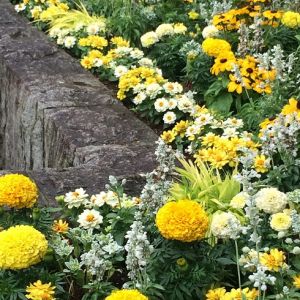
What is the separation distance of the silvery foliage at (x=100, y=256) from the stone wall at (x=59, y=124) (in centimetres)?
78

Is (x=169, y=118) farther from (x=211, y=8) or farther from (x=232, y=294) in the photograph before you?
(x=232, y=294)

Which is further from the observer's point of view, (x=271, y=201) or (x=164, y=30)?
(x=164, y=30)

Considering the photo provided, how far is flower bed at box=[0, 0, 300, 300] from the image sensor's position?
260 cm

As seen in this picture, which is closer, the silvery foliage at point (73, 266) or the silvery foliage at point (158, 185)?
the silvery foliage at point (73, 266)

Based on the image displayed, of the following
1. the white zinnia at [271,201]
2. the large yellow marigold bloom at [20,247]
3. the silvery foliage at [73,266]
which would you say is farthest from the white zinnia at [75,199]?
the white zinnia at [271,201]

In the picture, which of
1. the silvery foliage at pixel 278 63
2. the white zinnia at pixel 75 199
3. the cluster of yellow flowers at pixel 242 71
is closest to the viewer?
the white zinnia at pixel 75 199

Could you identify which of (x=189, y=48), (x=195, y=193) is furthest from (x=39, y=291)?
(x=189, y=48)

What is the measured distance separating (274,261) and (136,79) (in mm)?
2783

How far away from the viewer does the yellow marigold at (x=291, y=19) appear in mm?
5387

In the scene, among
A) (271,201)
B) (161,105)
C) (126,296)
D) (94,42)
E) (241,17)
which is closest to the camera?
(126,296)

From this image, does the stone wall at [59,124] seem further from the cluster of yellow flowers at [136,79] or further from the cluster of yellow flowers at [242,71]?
the cluster of yellow flowers at [242,71]

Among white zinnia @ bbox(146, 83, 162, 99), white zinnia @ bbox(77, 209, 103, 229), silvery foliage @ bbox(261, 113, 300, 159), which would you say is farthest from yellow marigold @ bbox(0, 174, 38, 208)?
white zinnia @ bbox(146, 83, 162, 99)

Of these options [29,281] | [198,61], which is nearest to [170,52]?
[198,61]

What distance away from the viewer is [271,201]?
9.41 ft
